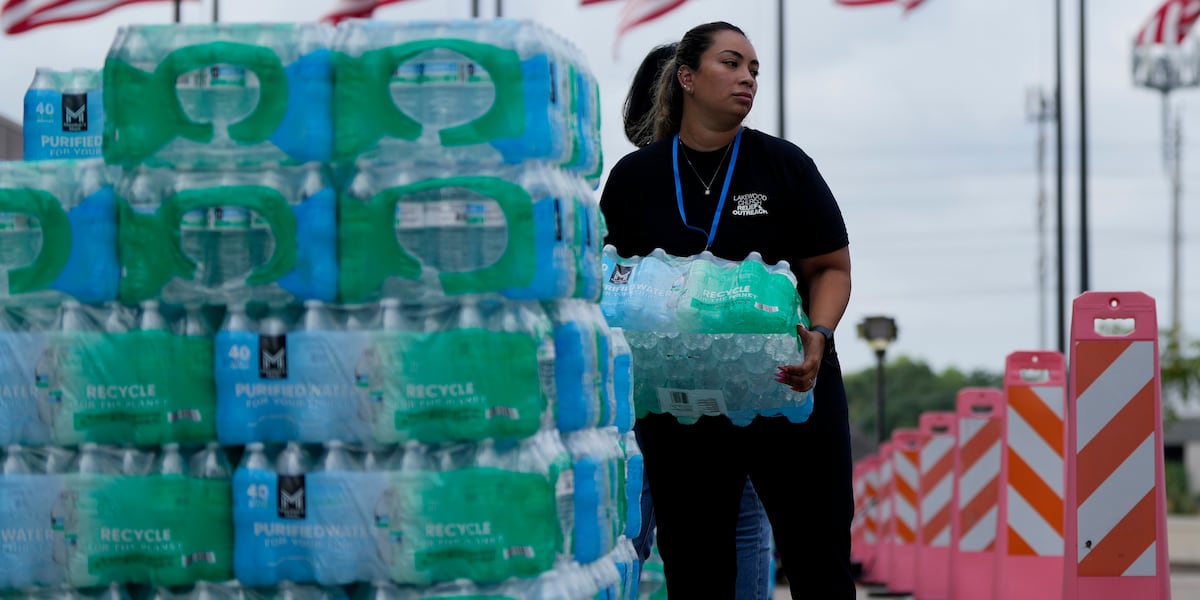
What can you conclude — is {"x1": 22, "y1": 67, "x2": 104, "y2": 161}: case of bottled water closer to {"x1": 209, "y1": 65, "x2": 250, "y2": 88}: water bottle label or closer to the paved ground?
{"x1": 209, "y1": 65, "x2": 250, "y2": 88}: water bottle label

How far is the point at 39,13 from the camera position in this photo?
2281 cm

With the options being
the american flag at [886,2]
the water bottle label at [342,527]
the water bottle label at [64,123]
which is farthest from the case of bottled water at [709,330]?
the american flag at [886,2]

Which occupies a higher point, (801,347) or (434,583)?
(801,347)

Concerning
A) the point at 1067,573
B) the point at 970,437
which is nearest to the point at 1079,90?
the point at 970,437

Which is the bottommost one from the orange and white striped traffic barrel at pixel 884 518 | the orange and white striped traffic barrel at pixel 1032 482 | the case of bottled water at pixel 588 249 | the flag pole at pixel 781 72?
the orange and white striped traffic barrel at pixel 884 518

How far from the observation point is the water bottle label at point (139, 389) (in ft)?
18.1

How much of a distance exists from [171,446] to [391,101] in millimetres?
1178

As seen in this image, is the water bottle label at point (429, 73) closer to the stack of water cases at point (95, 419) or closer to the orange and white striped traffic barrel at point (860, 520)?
the stack of water cases at point (95, 419)

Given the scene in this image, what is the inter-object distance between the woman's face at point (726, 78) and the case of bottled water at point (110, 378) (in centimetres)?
204

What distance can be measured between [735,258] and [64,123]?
7.60 ft

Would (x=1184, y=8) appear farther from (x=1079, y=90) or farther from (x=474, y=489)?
(x=474, y=489)

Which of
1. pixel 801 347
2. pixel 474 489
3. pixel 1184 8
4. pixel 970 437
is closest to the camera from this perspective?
pixel 474 489

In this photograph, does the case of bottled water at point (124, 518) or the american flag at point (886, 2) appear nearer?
the case of bottled water at point (124, 518)

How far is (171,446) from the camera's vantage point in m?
5.57
